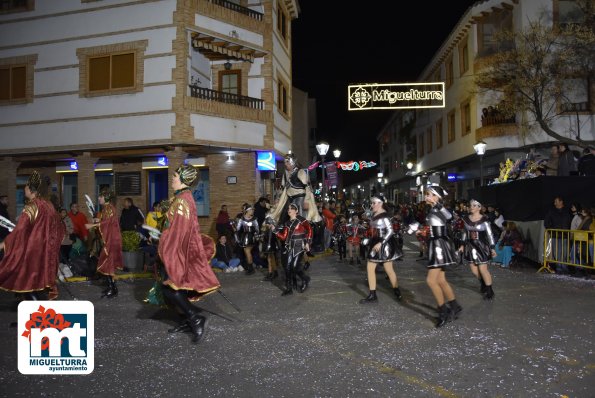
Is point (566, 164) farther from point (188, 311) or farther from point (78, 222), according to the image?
point (78, 222)

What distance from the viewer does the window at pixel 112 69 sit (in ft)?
59.0

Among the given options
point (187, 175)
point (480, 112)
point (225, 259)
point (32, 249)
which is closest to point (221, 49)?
point (225, 259)

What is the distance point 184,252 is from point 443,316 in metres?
3.54

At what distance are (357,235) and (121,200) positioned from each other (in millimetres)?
10910

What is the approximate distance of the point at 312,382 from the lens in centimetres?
455

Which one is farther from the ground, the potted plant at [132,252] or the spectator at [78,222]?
the spectator at [78,222]

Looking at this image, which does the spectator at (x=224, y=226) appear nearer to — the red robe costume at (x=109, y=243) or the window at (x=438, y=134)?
the red robe costume at (x=109, y=243)

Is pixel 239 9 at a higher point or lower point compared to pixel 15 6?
lower

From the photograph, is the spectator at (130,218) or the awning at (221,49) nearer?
the spectator at (130,218)

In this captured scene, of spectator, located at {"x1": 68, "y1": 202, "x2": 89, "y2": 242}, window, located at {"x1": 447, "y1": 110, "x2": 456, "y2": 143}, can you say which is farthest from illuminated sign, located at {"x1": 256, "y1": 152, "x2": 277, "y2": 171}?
window, located at {"x1": 447, "y1": 110, "x2": 456, "y2": 143}

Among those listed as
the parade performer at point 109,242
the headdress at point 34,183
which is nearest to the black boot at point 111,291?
the parade performer at point 109,242

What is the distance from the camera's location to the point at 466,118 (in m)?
30.2

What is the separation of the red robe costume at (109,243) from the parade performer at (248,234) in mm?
3786

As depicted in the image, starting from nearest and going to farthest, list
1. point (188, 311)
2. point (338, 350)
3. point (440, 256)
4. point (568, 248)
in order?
1. point (338, 350)
2. point (188, 311)
3. point (440, 256)
4. point (568, 248)
